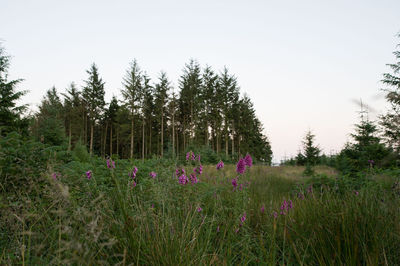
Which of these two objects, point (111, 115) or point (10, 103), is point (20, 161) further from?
point (111, 115)

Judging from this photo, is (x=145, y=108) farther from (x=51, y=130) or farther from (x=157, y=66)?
(x=51, y=130)

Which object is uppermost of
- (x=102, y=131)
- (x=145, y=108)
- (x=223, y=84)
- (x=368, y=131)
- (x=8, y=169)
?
(x=223, y=84)

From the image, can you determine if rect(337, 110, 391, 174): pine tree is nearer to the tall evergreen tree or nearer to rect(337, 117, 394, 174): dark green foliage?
rect(337, 117, 394, 174): dark green foliage

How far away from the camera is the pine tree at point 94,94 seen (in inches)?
1206

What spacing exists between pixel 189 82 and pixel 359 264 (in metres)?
30.2

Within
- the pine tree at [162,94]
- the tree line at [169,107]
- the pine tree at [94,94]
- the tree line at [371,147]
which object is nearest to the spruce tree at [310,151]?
the tree line at [371,147]

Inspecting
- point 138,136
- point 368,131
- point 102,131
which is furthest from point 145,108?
point 368,131

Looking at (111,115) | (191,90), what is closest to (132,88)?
(191,90)

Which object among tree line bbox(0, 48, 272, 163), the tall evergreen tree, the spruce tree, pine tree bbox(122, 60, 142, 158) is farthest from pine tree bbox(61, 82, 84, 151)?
the spruce tree

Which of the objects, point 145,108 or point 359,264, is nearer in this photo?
point 359,264

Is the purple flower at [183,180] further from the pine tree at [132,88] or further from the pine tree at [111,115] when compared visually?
the pine tree at [111,115]

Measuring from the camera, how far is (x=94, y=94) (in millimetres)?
30875

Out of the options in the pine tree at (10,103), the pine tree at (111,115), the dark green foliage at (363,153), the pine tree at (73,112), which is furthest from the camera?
the pine tree at (111,115)

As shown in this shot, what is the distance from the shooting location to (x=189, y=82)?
30.6 meters
